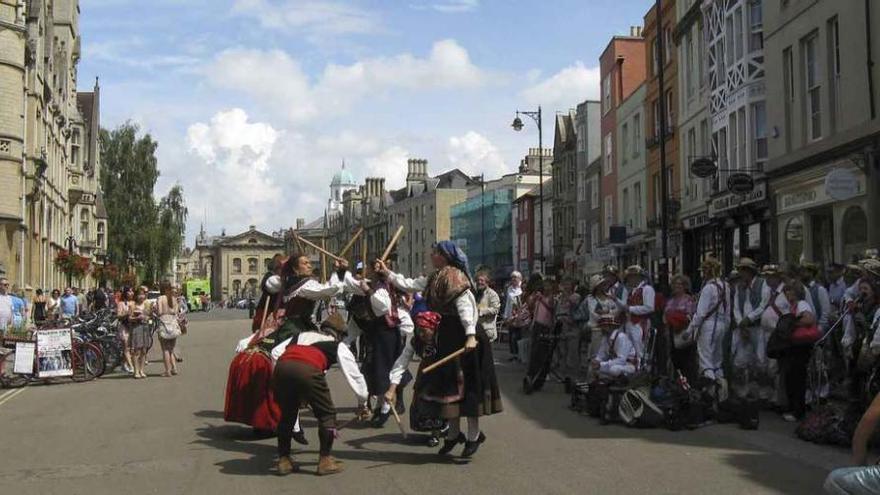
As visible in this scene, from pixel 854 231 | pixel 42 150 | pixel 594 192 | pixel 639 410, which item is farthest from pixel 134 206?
pixel 639 410

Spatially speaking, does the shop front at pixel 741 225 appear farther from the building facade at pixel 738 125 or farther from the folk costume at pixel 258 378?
the folk costume at pixel 258 378

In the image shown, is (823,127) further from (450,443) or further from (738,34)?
(450,443)

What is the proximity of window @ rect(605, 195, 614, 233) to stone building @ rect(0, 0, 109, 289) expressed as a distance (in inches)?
992

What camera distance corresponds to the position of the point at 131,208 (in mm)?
70188

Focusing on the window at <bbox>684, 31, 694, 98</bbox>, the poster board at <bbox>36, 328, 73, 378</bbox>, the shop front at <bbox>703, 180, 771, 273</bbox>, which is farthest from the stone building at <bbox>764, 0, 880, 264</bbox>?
the poster board at <bbox>36, 328, 73, 378</bbox>

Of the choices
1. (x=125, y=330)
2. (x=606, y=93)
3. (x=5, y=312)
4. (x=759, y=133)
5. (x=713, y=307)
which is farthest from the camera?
(x=606, y=93)

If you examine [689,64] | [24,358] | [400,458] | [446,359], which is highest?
[689,64]

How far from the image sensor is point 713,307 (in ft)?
38.4

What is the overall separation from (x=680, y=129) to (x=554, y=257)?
2455cm

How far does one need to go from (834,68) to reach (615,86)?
24315mm

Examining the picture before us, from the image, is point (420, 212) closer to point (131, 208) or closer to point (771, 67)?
point (131, 208)

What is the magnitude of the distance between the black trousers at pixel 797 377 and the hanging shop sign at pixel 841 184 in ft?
26.0

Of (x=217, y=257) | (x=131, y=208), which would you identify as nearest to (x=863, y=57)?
(x=131, y=208)

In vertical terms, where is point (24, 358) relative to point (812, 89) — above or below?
below
